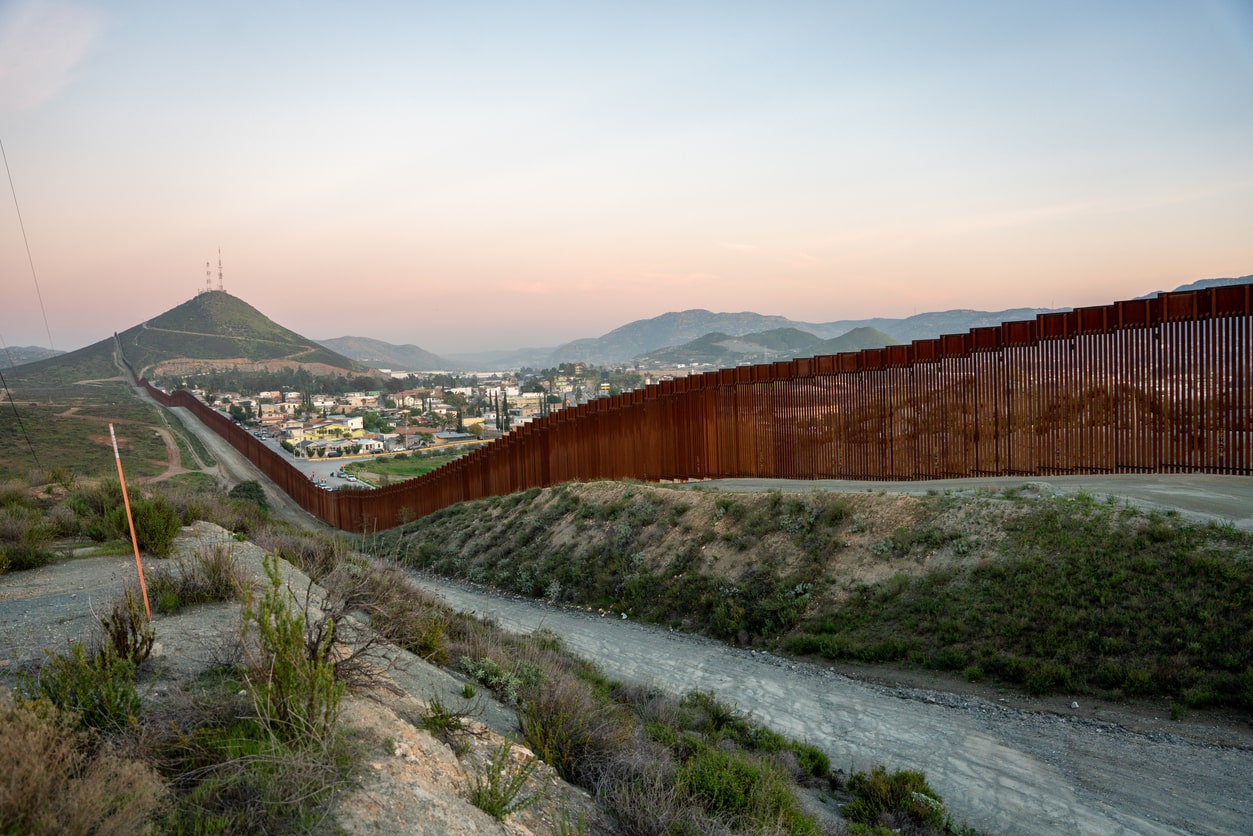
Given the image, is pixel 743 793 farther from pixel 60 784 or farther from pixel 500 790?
pixel 60 784

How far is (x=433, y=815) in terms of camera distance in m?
3.85

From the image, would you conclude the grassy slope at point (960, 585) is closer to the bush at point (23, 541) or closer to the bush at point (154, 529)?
the bush at point (154, 529)

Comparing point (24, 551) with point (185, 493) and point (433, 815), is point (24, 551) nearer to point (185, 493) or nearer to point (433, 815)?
point (185, 493)

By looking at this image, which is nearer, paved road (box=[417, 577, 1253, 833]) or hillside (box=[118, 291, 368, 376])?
paved road (box=[417, 577, 1253, 833])

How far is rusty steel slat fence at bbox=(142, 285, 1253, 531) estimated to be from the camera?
10352 mm

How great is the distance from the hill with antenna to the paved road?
11516cm

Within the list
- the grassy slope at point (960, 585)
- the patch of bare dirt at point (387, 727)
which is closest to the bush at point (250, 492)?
the grassy slope at point (960, 585)

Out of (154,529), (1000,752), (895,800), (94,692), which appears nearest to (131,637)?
(94,692)

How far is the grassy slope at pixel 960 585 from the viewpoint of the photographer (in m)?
7.82

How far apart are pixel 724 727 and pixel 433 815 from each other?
4.49 m

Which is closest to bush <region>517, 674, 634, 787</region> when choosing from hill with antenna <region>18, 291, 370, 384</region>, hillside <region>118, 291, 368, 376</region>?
hill with antenna <region>18, 291, 370, 384</region>

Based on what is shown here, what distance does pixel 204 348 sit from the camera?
127 metres

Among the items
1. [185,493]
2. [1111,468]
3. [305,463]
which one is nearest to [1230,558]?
[1111,468]

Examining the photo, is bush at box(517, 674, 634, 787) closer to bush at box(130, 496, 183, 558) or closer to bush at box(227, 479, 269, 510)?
bush at box(130, 496, 183, 558)
